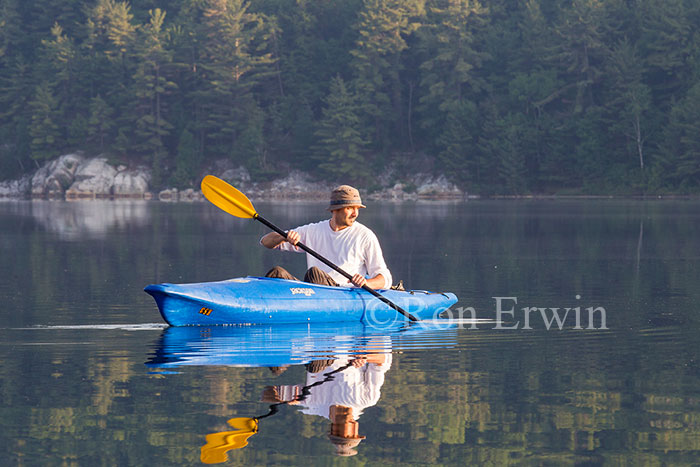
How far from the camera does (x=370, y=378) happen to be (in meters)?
8.69

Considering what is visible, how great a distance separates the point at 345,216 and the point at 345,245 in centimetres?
35

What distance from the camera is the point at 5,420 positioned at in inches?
283

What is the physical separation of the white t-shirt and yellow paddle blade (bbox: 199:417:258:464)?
4.87 metres

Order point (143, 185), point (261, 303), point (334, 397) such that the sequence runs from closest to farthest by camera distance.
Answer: point (334, 397)
point (261, 303)
point (143, 185)

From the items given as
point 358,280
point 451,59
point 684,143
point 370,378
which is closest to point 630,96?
point 684,143

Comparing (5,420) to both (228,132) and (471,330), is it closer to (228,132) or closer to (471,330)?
(471,330)

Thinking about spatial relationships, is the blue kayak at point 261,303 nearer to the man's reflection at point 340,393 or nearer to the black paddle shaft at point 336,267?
the black paddle shaft at point 336,267

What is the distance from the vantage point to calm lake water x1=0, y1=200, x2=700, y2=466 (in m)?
6.54

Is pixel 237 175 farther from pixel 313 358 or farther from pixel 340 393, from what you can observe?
pixel 340 393

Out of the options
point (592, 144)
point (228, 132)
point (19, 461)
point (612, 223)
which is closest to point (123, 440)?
point (19, 461)

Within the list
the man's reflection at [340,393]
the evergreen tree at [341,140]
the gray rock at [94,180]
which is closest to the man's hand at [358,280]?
the man's reflection at [340,393]

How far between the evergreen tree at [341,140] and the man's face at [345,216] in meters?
64.6

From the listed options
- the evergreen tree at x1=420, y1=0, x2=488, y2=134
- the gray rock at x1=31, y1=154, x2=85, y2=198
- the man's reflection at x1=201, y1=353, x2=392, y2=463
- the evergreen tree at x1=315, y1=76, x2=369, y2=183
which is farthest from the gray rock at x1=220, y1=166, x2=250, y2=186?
the man's reflection at x1=201, y1=353, x2=392, y2=463

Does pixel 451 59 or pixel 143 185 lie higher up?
pixel 451 59
